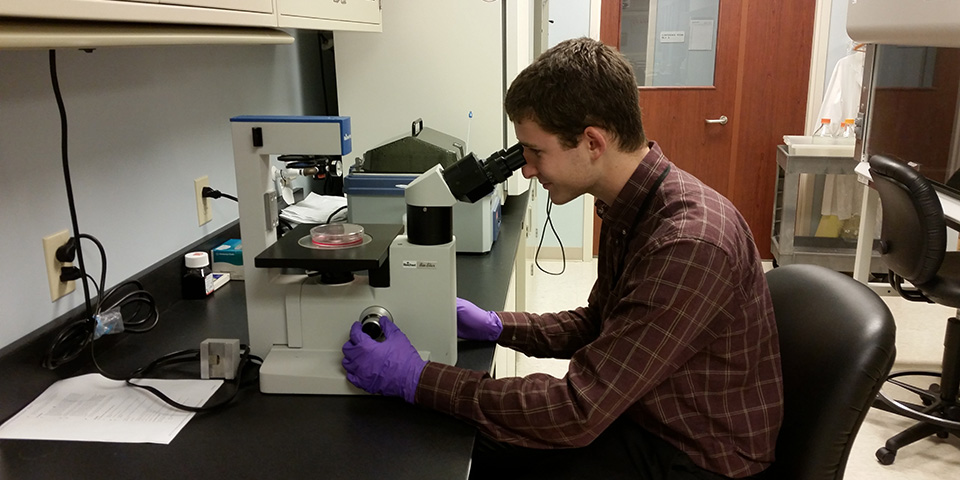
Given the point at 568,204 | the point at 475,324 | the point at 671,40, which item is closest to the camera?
the point at 475,324

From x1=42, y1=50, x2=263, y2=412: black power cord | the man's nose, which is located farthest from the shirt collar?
x1=42, y1=50, x2=263, y2=412: black power cord

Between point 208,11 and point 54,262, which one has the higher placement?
point 208,11

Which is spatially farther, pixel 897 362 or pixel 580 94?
pixel 897 362

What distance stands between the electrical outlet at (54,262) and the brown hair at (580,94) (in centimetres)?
87

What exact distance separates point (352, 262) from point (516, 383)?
1.10 feet

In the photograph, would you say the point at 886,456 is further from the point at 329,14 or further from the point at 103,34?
the point at 103,34

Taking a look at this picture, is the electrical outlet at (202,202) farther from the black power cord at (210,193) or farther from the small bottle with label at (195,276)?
the small bottle with label at (195,276)

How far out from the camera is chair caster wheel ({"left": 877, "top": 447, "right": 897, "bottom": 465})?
7.68ft

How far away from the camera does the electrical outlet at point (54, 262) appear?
4.06 ft

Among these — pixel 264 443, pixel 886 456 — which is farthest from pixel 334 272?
pixel 886 456

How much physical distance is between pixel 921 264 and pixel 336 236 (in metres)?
1.99

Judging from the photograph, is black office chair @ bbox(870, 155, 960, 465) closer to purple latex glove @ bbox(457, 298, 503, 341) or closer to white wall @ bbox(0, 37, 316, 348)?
purple latex glove @ bbox(457, 298, 503, 341)

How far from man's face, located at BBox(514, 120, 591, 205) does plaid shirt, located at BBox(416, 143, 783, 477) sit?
85mm

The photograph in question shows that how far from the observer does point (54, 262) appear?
4.11ft
